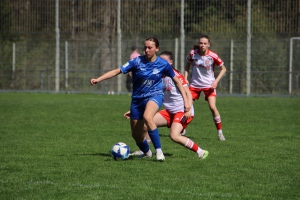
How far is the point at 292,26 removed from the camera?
24656mm

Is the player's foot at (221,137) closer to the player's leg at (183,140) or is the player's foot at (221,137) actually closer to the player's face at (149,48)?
the player's leg at (183,140)

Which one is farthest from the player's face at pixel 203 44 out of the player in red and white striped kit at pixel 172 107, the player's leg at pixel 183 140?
the player's leg at pixel 183 140

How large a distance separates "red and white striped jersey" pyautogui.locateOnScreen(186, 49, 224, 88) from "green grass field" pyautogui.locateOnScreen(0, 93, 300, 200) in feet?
3.55

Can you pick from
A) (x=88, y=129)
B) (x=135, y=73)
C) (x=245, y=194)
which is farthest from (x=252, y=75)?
(x=245, y=194)

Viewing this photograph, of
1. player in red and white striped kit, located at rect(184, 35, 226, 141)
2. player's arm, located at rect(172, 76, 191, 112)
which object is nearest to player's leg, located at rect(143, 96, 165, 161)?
player's arm, located at rect(172, 76, 191, 112)

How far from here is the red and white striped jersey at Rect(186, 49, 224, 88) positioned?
12.6m

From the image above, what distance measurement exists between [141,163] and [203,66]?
472 cm

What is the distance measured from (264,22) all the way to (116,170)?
18293 mm

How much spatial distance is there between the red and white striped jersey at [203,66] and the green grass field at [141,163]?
1.08m

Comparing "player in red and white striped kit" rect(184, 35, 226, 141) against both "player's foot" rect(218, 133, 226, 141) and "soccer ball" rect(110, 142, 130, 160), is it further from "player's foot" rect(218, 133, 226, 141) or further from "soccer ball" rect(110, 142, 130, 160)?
"soccer ball" rect(110, 142, 130, 160)

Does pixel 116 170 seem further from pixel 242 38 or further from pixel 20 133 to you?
pixel 242 38

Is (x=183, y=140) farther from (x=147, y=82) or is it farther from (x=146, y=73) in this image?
(x=146, y=73)

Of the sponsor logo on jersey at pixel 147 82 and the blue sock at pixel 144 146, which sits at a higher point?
the sponsor logo on jersey at pixel 147 82

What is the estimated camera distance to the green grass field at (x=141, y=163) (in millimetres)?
6551
